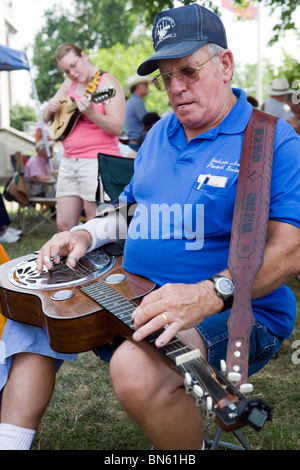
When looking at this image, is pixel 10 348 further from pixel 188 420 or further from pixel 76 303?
pixel 188 420

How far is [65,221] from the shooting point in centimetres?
457

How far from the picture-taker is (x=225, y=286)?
4.68ft

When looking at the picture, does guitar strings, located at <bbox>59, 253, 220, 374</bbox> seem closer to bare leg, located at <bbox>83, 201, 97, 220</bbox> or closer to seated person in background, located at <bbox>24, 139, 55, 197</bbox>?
bare leg, located at <bbox>83, 201, 97, 220</bbox>

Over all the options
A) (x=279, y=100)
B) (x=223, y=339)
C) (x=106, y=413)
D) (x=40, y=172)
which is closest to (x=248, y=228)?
(x=223, y=339)

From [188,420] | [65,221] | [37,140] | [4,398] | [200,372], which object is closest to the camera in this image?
[200,372]

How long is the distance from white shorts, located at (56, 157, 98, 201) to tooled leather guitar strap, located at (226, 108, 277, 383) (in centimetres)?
283

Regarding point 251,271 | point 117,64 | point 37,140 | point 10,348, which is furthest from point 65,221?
point 117,64

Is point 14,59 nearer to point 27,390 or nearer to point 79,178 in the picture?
point 79,178

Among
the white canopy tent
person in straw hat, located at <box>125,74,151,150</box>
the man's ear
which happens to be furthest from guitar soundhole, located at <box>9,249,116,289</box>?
the white canopy tent

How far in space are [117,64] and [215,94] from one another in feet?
108

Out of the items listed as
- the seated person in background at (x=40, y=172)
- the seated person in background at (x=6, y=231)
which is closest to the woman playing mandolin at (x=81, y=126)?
the seated person in background at (x=6, y=231)

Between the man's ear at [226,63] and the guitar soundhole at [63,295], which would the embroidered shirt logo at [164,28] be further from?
the guitar soundhole at [63,295]

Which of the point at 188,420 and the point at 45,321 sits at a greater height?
the point at 45,321

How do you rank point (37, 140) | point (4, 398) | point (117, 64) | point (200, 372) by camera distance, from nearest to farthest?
1. point (200, 372)
2. point (4, 398)
3. point (37, 140)
4. point (117, 64)
